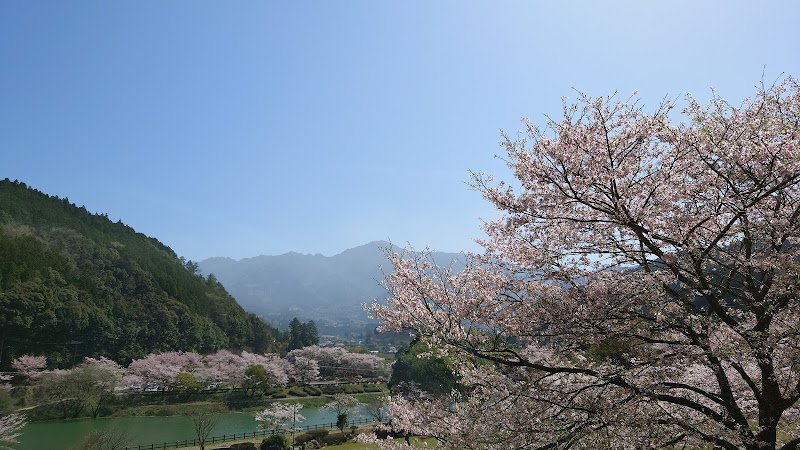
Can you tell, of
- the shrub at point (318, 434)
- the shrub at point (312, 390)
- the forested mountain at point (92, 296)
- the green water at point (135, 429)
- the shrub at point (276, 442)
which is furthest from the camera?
the shrub at point (312, 390)

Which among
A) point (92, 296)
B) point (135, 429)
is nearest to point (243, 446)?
point (135, 429)

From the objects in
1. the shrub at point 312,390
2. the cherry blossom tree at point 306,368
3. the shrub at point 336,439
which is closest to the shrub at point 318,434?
the shrub at point 336,439

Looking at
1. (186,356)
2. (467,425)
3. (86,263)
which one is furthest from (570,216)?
(86,263)

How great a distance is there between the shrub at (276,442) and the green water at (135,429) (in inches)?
258

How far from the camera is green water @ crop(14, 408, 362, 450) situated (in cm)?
2542

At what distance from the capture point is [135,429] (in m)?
31.0

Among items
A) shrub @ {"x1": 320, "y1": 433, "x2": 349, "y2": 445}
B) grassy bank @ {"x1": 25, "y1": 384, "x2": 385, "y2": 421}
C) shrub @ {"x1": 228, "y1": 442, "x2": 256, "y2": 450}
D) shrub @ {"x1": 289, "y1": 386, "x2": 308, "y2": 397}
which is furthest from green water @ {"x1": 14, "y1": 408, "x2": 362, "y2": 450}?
shrub @ {"x1": 320, "y1": 433, "x2": 349, "y2": 445}

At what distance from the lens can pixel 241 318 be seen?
7119 centimetres

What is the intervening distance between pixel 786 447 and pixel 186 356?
55483 millimetres

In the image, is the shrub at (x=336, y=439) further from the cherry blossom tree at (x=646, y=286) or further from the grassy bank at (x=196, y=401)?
Answer: the cherry blossom tree at (x=646, y=286)

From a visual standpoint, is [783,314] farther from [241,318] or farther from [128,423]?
[241,318]

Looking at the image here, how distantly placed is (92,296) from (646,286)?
2398 inches

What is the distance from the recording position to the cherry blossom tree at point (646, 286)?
414cm

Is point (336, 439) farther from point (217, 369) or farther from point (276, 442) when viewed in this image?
point (217, 369)
